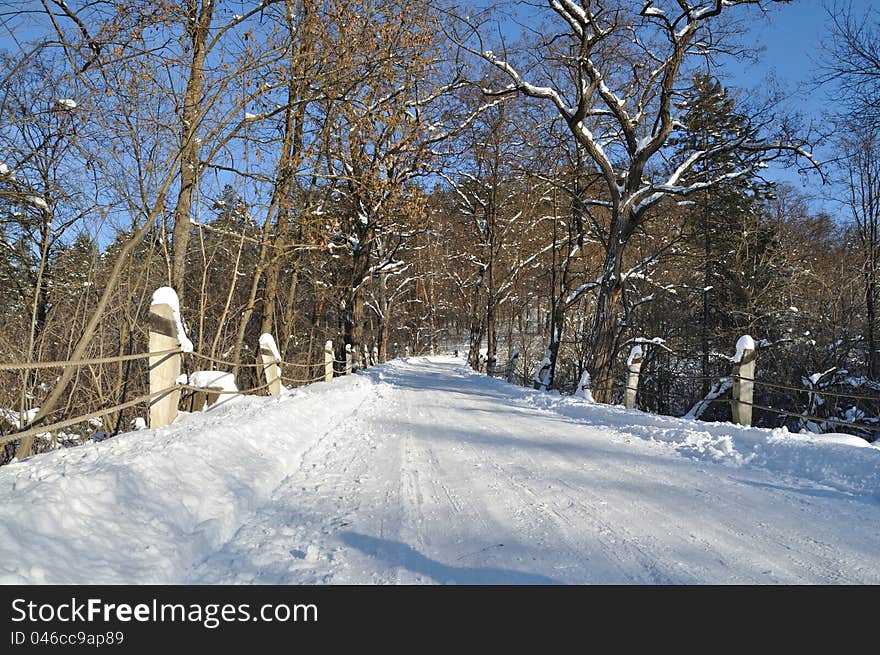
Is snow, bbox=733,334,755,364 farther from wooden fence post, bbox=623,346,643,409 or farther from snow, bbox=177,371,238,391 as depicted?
snow, bbox=177,371,238,391

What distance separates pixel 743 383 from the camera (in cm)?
702

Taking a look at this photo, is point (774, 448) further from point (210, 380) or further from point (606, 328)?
point (210, 380)

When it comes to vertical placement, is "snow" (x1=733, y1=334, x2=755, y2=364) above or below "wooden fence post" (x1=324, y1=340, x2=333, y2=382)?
above

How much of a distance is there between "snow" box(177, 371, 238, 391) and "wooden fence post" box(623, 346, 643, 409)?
716 centimetres

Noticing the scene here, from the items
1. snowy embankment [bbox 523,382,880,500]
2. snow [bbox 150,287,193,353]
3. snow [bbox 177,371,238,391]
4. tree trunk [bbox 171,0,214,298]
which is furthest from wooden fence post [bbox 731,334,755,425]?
tree trunk [bbox 171,0,214,298]

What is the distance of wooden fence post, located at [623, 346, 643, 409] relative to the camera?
30.9ft

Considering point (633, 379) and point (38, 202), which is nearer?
point (38, 202)

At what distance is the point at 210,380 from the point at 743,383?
796 cm

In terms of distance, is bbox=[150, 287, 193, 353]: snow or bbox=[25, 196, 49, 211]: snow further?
bbox=[25, 196, 49, 211]: snow

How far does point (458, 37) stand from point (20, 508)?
12.3 metres

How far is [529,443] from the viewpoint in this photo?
581cm

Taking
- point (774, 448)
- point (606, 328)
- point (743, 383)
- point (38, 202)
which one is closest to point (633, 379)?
point (606, 328)

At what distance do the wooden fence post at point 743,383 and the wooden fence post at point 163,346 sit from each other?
23.8 feet
